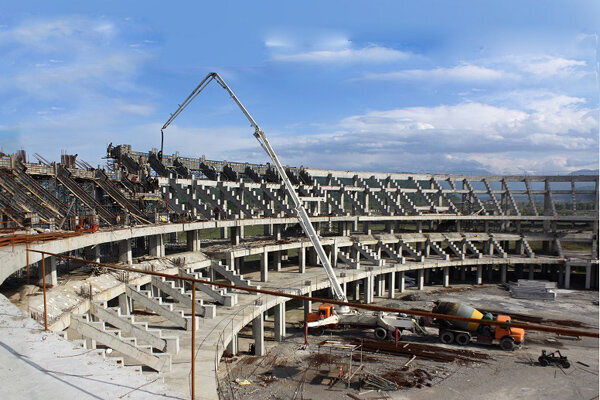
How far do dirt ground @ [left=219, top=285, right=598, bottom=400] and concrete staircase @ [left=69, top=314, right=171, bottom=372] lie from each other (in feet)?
11.1

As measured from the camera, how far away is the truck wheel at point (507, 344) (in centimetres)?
2469

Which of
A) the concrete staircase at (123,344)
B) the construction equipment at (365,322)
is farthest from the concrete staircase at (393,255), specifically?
the concrete staircase at (123,344)

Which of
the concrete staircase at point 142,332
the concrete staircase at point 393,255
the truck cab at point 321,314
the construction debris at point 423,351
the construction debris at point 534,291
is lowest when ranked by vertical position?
the construction debris at point 534,291

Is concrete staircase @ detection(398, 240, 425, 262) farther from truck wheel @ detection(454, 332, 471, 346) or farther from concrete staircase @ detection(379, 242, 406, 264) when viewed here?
truck wheel @ detection(454, 332, 471, 346)

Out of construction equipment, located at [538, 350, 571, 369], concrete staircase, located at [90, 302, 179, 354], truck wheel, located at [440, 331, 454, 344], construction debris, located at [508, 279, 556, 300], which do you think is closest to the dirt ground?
construction equipment, located at [538, 350, 571, 369]

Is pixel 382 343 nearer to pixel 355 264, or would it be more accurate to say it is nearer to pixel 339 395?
pixel 339 395

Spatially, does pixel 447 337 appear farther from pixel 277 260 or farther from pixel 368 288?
pixel 277 260

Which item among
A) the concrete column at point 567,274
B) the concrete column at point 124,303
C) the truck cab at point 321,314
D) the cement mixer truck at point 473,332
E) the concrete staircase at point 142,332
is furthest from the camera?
the concrete column at point 567,274

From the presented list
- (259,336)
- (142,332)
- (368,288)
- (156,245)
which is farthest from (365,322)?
(156,245)

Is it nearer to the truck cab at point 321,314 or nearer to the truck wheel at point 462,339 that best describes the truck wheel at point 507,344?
the truck wheel at point 462,339

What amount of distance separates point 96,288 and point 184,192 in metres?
14.2

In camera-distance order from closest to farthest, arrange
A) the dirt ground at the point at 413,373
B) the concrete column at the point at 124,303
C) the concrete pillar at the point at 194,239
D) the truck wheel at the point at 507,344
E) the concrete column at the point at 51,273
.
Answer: the dirt ground at the point at 413,373 < the concrete column at the point at 51,273 < the concrete column at the point at 124,303 < the truck wheel at the point at 507,344 < the concrete pillar at the point at 194,239

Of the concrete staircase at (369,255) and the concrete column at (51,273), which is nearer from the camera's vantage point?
the concrete column at (51,273)

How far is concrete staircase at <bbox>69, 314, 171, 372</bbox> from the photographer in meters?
14.3
